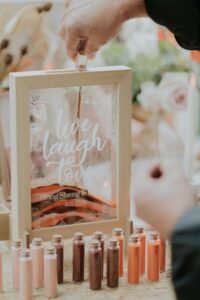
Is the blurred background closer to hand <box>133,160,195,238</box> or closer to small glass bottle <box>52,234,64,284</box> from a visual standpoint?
small glass bottle <box>52,234,64,284</box>

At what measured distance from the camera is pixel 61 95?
5.31 feet

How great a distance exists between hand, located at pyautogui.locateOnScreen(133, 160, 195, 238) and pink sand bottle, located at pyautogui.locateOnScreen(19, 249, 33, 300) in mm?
488

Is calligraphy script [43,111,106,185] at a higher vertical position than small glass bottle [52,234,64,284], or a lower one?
higher

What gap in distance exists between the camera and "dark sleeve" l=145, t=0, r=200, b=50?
4.94 ft

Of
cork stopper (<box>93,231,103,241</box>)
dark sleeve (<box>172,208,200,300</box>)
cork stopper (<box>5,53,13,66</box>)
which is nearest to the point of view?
dark sleeve (<box>172,208,200,300</box>)

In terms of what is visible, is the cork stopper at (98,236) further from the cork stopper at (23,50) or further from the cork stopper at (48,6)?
A: the cork stopper at (48,6)

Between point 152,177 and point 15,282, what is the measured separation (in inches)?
Answer: 23.4

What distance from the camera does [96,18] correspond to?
1.56 meters

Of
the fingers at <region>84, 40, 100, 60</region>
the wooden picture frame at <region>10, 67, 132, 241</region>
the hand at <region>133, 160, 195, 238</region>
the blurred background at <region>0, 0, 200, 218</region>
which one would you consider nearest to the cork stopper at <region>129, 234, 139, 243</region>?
the wooden picture frame at <region>10, 67, 132, 241</region>

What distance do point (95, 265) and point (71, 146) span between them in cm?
26

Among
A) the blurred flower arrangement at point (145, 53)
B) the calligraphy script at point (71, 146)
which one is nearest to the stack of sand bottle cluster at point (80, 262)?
the calligraphy script at point (71, 146)

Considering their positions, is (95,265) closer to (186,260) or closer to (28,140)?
(28,140)

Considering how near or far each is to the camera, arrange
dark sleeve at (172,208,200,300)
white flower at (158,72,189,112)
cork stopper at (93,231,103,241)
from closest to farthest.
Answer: dark sleeve at (172,208,200,300) → cork stopper at (93,231,103,241) → white flower at (158,72,189,112)

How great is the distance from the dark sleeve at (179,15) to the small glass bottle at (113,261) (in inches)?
17.0
